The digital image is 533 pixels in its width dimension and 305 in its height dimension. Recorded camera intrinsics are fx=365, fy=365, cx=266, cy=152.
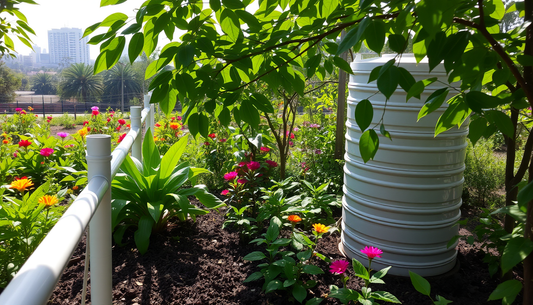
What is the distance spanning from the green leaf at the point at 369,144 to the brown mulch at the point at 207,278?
4.35 feet

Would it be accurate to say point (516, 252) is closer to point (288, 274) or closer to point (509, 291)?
point (509, 291)

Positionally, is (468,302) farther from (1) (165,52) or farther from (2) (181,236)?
(1) (165,52)

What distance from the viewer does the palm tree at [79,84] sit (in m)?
25.8

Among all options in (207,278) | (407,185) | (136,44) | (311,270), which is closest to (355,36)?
(136,44)

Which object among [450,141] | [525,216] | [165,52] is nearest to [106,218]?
[165,52]

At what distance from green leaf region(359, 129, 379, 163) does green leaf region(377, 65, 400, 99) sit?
14 centimetres

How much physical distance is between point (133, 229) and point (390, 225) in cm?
185

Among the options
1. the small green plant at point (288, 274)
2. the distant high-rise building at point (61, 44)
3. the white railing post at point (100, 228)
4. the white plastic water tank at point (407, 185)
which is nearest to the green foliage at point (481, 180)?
the white plastic water tank at point (407, 185)

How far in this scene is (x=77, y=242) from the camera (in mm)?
663

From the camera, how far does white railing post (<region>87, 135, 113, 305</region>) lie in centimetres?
105

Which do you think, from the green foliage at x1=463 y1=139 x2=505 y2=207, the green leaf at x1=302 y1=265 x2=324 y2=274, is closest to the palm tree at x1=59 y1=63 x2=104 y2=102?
the green foliage at x1=463 y1=139 x2=505 y2=207

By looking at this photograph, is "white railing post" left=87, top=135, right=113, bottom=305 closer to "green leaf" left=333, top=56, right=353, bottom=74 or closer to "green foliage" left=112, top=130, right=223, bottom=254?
"green leaf" left=333, top=56, right=353, bottom=74

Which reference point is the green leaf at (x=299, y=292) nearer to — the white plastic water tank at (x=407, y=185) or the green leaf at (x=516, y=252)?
the white plastic water tank at (x=407, y=185)

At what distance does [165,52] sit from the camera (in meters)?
0.99
